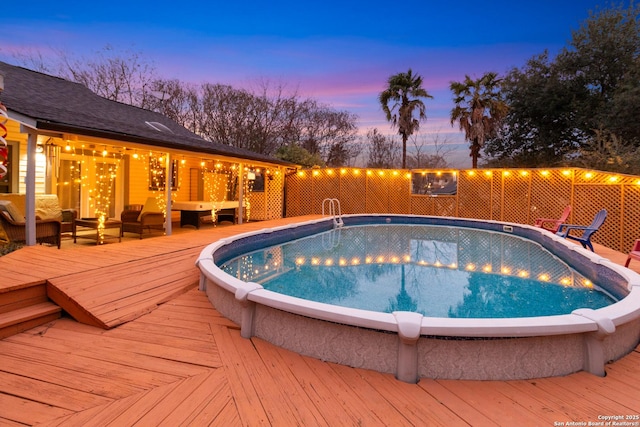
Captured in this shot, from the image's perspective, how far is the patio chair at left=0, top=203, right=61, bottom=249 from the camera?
5404 mm

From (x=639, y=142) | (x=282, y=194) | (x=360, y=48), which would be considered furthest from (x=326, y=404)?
(x=360, y=48)

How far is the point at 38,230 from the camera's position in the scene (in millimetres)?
5766

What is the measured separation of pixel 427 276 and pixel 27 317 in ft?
17.2

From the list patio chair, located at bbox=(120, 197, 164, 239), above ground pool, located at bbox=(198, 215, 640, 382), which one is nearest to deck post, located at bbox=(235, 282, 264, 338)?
above ground pool, located at bbox=(198, 215, 640, 382)

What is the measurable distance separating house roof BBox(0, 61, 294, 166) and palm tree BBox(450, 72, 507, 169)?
10.5 meters

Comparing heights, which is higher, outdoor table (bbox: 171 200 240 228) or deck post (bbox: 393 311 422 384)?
outdoor table (bbox: 171 200 240 228)

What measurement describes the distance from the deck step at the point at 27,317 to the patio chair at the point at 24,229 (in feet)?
8.76

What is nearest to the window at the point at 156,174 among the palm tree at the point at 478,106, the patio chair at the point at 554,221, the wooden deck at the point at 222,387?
the wooden deck at the point at 222,387

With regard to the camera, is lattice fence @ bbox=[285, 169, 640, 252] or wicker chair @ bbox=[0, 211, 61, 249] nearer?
wicker chair @ bbox=[0, 211, 61, 249]

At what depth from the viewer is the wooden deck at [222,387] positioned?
1.99 meters

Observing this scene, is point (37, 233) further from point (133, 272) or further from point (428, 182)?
point (428, 182)

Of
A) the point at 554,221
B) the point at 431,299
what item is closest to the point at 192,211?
the point at 431,299

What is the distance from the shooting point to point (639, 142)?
49.3ft

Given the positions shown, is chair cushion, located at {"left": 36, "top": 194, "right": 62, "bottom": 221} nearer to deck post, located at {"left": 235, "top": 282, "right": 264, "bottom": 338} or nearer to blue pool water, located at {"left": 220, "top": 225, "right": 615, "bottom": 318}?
blue pool water, located at {"left": 220, "top": 225, "right": 615, "bottom": 318}
